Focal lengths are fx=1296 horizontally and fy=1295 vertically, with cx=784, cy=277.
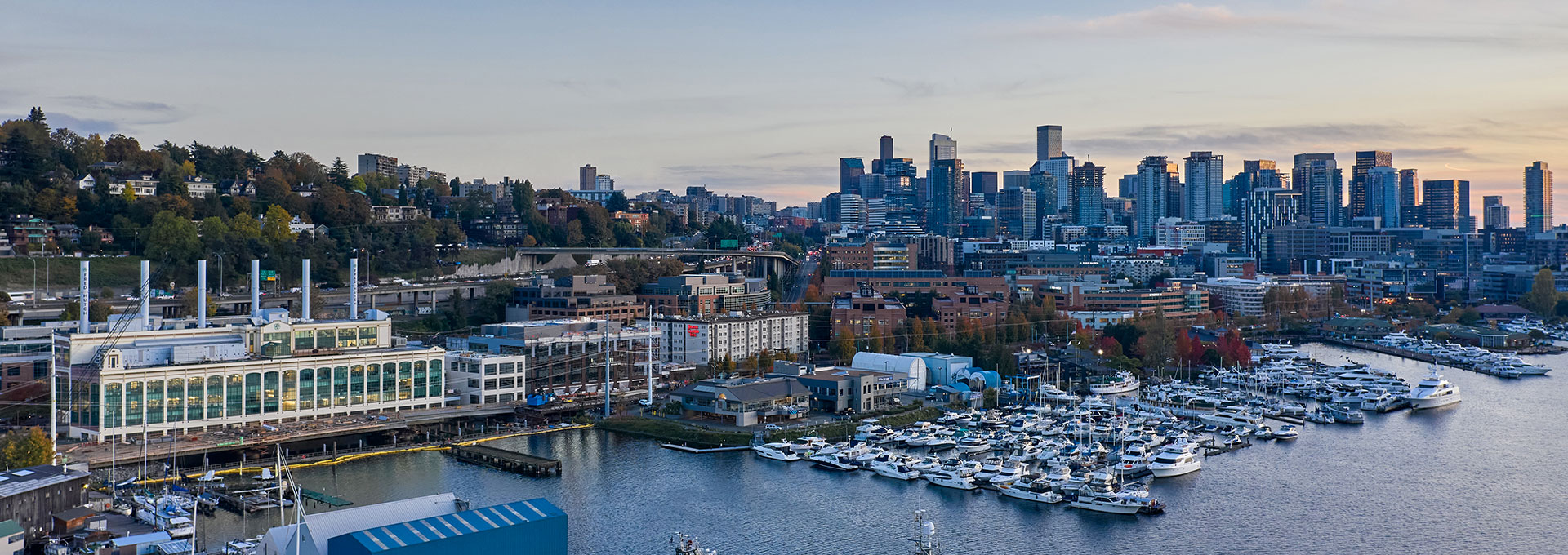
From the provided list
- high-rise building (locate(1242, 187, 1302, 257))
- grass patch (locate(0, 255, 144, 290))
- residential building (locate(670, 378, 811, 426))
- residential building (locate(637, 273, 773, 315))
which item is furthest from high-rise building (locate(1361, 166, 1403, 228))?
grass patch (locate(0, 255, 144, 290))

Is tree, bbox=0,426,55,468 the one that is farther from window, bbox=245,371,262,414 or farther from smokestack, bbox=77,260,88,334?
smokestack, bbox=77,260,88,334

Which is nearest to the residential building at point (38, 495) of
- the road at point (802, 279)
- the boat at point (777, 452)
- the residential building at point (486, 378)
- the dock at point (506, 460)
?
the dock at point (506, 460)

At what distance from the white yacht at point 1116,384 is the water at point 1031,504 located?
12.0ft

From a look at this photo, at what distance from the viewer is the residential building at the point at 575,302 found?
72.9 ft

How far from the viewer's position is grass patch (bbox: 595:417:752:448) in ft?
45.8

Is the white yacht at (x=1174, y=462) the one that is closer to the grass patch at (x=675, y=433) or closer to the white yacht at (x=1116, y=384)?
the grass patch at (x=675, y=433)

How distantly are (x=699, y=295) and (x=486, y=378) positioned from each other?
8.77 metres

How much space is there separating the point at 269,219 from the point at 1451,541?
21.4m

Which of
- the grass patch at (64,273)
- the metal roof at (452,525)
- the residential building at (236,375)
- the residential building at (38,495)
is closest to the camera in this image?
the metal roof at (452,525)

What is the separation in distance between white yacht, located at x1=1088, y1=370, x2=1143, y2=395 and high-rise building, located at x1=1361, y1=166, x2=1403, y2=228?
48.9 m

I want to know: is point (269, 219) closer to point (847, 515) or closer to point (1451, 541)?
point (847, 515)

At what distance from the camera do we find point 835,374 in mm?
16562

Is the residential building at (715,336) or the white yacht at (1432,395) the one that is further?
the residential building at (715,336)

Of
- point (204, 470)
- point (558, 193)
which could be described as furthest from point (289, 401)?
point (558, 193)
